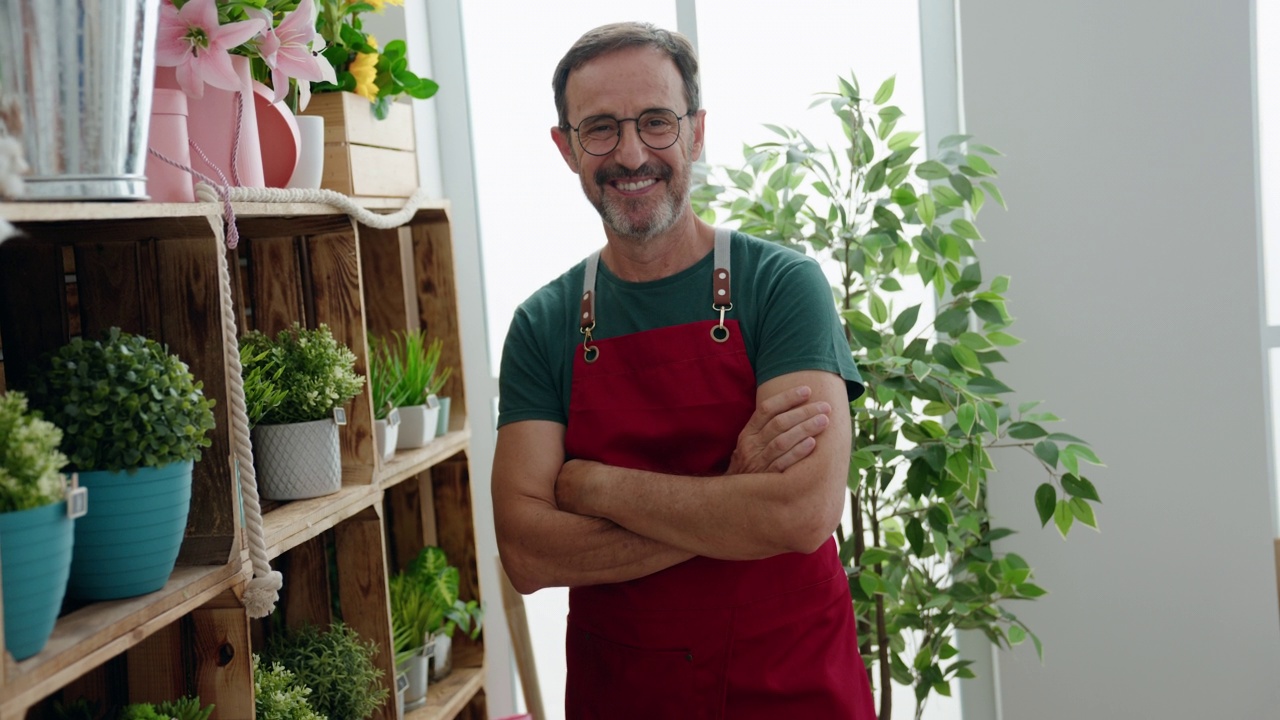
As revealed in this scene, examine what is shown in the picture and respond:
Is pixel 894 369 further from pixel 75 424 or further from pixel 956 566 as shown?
pixel 75 424

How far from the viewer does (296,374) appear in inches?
63.2

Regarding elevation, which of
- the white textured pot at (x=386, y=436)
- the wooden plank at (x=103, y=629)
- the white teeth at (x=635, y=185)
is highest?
the white teeth at (x=635, y=185)

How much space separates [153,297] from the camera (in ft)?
4.32

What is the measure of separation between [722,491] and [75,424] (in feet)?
2.70

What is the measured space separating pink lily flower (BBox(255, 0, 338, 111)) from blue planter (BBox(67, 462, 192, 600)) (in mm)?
613

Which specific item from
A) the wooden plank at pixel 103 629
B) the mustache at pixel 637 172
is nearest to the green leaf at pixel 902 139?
the mustache at pixel 637 172

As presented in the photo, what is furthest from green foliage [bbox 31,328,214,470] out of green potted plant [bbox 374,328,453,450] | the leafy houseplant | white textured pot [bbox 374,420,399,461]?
the leafy houseplant

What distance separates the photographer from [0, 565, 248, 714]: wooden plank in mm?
972

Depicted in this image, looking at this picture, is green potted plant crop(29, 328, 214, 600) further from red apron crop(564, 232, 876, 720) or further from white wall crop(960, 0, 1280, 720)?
white wall crop(960, 0, 1280, 720)

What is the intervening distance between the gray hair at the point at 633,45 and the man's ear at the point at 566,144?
21mm

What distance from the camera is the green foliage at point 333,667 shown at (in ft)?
5.59

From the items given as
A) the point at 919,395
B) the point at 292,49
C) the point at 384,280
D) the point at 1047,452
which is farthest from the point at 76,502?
the point at 1047,452

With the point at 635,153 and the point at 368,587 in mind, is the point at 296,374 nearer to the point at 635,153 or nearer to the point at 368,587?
the point at 368,587

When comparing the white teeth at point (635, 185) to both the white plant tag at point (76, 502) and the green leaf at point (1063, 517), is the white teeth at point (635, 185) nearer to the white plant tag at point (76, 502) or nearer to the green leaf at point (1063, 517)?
the white plant tag at point (76, 502)
